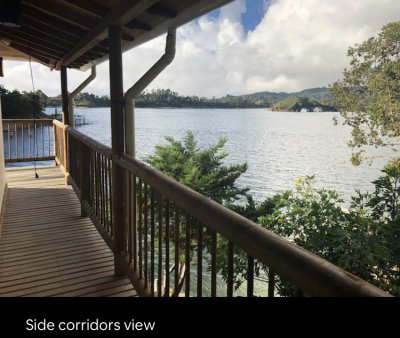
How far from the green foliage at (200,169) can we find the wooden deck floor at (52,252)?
6.63m

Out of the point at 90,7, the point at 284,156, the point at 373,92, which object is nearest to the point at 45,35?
the point at 90,7

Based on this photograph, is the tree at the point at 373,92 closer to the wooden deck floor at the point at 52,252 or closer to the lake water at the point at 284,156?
the lake water at the point at 284,156

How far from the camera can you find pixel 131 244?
2.57m

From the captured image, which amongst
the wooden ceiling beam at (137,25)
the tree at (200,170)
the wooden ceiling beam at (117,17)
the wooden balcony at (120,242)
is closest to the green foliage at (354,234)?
the wooden balcony at (120,242)

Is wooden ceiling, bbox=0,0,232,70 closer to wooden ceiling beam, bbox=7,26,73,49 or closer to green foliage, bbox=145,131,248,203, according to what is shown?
wooden ceiling beam, bbox=7,26,73,49

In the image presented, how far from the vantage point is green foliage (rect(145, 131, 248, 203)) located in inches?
456

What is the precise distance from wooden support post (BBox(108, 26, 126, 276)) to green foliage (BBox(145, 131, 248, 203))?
27.7ft

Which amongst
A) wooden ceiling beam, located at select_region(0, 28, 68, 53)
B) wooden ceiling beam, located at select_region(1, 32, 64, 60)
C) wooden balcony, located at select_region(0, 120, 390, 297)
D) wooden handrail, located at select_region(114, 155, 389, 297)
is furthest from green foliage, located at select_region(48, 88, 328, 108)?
wooden handrail, located at select_region(114, 155, 389, 297)

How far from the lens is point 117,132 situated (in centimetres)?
262

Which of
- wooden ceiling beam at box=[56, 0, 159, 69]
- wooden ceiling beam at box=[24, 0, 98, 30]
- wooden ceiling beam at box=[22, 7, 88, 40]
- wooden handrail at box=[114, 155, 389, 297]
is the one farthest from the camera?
wooden ceiling beam at box=[22, 7, 88, 40]

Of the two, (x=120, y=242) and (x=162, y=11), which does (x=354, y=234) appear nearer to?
(x=120, y=242)

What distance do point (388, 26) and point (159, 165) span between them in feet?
53.2

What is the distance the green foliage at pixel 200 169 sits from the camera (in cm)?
1159
